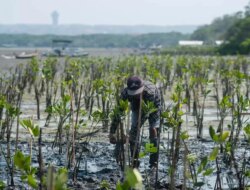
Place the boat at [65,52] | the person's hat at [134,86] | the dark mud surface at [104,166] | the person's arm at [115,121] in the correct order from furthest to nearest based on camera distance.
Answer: the boat at [65,52] < the person's hat at [134,86] < the dark mud surface at [104,166] < the person's arm at [115,121]

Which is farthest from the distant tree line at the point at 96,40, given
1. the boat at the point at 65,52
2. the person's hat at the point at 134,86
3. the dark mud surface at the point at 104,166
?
the person's hat at the point at 134,86

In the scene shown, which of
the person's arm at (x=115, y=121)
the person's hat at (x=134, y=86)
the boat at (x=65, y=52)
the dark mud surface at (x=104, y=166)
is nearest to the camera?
the person's arm at (x=115, y=121)

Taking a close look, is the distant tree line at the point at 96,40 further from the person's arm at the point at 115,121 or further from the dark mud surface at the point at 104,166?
the person's arm at the point at 115,121

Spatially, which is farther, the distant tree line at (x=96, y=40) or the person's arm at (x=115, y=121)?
the distant tree line at (x=96, y=40)

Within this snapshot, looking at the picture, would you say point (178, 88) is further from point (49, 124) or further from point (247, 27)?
point (247, 27)

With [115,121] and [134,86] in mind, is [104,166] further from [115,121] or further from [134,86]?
[134,86]

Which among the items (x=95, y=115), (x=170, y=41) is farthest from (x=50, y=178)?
(x=170, y=41)

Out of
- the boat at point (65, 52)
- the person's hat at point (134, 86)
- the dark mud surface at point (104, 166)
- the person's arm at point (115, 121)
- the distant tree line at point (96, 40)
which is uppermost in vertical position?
the person's hat at point (134, 86)

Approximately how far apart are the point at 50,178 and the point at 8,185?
3.10m

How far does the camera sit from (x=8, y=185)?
5.34m

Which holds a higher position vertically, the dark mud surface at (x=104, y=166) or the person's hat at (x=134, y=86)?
the person's hat at (x=134, y=86)

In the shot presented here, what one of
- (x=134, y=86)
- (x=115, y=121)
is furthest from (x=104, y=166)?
(x=134, y=86)

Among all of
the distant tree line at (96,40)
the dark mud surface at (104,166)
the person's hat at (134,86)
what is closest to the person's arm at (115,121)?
the person's hat at (134,86)

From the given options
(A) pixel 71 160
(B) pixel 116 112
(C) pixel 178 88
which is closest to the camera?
(B) pixel 116 112
